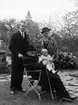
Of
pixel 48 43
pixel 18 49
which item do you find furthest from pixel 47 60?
pixel 18 49

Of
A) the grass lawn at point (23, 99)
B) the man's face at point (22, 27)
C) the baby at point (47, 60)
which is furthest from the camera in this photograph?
the man's face at point (22, 27)

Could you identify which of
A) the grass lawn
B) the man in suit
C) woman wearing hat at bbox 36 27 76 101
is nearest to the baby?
woman wearing hat at bbox 36 27 76 101

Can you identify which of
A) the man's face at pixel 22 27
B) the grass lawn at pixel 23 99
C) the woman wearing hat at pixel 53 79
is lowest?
the grass lawn at pixel 23 99

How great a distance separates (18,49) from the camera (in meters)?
5.22

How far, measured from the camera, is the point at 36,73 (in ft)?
16.2

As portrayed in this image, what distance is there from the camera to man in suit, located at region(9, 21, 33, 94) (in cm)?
514

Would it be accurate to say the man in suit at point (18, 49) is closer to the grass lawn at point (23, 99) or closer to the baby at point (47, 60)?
the grass lawn at point (23, 99)

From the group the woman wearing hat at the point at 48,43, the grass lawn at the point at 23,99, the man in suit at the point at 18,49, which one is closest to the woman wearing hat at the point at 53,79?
the woman wearing hat at the point at 48,43

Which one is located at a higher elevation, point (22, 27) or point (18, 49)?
point (22, 27)

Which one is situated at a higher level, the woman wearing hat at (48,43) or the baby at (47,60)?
the woman wearing hat at (48,43)

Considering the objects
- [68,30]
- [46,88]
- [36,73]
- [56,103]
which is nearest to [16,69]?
[36,73]

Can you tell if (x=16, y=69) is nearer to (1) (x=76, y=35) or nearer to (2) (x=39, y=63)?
(2) (x=39, y=63)

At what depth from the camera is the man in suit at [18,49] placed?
5.14m

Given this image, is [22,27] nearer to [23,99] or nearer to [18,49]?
[18,49]
